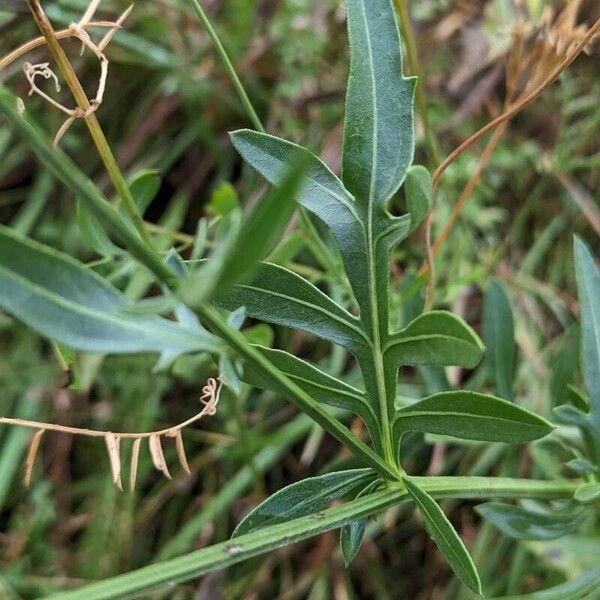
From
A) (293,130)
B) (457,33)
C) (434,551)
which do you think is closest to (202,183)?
(293,130)

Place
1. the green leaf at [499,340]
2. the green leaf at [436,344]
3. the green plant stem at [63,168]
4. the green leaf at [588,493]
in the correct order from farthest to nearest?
the green leaf at [499,340] < the green leaf at [588,493] < the green leaf at [436,344] < the green plant stem at [63,168]

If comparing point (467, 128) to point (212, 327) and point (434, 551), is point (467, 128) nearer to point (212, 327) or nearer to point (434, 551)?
point (434, 551)

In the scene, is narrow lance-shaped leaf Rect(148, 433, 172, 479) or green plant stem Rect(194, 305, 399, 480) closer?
green plant stem Rect(194, 305, 399, 480)

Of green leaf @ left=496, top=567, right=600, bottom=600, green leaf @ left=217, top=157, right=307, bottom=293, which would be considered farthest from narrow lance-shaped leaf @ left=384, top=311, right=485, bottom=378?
green leaf @ left=496, top=567, right=600, bottom=600

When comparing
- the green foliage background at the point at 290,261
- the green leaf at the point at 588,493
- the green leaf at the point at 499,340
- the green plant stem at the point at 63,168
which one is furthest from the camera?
the green foliage background at the point at 290,261

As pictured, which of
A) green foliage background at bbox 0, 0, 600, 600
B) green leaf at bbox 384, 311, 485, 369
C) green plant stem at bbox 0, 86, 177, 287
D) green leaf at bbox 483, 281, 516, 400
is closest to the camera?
green plant stem at bbox 0, 86, 177, 287

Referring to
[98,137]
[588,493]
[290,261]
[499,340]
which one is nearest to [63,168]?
[98,137]

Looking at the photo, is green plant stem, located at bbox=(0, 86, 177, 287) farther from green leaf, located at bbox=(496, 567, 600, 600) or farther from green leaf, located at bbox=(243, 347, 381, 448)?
green leaf, located at bbox=(496, 567, 600, 600)

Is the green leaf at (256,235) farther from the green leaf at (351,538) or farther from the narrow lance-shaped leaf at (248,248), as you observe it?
the green leaf at (351,538)

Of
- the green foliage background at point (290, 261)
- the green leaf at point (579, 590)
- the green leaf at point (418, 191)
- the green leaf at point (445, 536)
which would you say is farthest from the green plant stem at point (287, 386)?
the green foliage background at point (290, 261)
